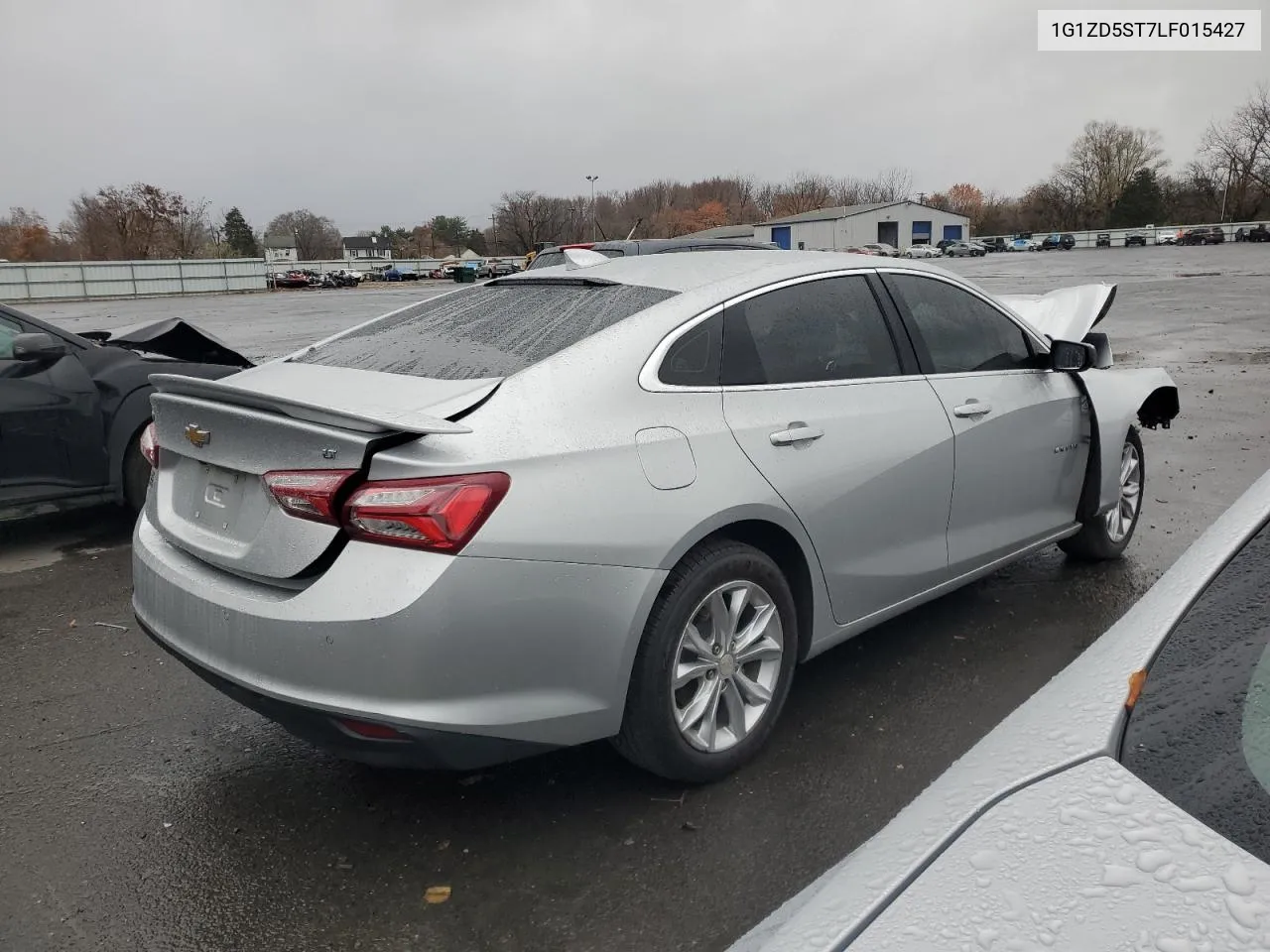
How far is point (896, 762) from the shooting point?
10.6 ft

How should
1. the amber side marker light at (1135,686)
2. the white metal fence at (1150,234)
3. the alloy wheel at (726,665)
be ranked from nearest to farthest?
the amber side marker light at (1135,686)
the alloy wheel at (726,665)
the white metal fence at (1150,234)

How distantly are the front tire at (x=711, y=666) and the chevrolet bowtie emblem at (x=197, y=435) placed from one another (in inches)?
55.6

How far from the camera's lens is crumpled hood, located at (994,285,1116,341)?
19.2ft

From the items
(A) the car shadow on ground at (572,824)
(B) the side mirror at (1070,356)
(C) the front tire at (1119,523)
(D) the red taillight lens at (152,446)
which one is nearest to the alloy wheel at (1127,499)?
(C) the front tire at (1119,523)

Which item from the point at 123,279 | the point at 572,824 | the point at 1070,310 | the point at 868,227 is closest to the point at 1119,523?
the point at 1070,310

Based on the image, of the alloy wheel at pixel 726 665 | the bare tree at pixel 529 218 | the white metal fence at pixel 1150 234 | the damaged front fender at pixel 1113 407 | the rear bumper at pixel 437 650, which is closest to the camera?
the rear bumper at pixel 437 650

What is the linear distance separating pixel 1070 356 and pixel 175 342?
240 inches

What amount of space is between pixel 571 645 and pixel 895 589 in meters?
1.53

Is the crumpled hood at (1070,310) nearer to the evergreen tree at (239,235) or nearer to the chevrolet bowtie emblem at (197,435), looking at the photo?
the chevrolet bowtie emblem at (197,435)

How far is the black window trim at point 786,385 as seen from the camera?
2990 mm

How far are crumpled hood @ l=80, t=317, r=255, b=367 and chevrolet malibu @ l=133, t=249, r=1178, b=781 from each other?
154 inches

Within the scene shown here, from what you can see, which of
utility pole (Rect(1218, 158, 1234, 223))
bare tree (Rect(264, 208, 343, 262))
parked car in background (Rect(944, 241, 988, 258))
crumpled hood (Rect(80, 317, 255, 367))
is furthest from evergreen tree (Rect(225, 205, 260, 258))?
crumpled hood (Rect(80, 317, 255, 367))

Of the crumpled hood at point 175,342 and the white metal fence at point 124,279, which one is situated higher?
the white metal fence at point 124,279

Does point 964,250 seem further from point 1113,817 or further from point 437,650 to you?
point 1113,817
